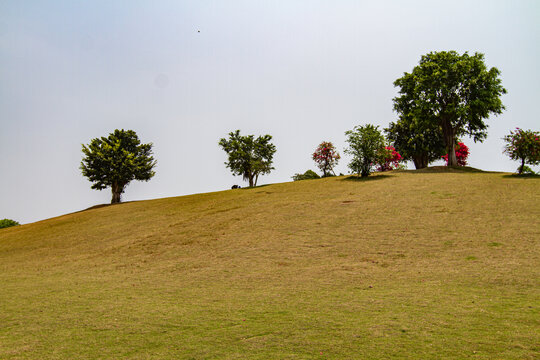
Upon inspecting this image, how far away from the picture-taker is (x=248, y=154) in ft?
241

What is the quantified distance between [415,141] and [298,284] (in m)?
64.1

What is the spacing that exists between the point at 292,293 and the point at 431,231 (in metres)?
14.1

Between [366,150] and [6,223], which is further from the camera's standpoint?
[6,223]

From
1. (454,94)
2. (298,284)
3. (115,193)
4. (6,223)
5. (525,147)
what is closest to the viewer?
(298,284)

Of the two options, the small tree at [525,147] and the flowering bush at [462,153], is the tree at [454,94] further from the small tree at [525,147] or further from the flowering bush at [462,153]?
the flowering bush at [462,153]

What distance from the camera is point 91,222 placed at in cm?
4488

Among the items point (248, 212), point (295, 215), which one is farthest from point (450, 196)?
point (248, 212)

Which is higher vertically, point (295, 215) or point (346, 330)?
point (295, 215)

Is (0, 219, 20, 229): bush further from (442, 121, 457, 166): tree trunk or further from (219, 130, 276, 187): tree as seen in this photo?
(442, 121, 457, 166): tree trunk

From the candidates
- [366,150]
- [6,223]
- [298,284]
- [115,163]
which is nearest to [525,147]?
[366,150]

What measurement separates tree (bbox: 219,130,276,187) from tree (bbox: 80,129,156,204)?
55.5ft

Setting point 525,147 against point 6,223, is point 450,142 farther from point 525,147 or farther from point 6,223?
point 6,223

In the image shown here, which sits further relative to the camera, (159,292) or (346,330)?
(159,292)

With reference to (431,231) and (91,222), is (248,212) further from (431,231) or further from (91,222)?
(91,222)
